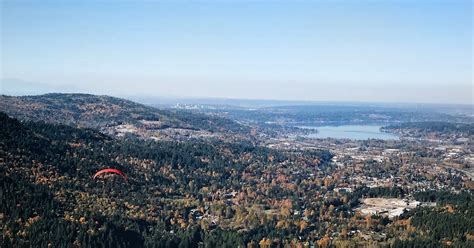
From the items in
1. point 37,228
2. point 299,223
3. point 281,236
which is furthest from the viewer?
point 299,223

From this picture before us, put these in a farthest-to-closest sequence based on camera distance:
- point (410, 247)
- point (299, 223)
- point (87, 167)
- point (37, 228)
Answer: point (87, 167) < point (299, 223) < point (410, 247) < point (37, 228)

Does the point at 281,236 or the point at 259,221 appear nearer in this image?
the point at 281,236

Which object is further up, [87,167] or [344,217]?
[87,167]

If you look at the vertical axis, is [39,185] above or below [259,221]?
above

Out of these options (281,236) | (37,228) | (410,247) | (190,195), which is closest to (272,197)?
(190,195)

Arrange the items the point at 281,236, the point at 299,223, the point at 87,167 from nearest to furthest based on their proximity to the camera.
Result: the point at 281,236 → the point at 299,223 → the point at 87,167

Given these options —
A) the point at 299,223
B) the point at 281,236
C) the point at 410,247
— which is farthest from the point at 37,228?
the point at 410,247

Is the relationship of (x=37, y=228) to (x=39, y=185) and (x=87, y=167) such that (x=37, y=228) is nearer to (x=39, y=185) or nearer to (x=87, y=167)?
(x=39, y=185)

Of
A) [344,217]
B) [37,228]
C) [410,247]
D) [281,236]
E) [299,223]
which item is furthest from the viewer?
[344,217]

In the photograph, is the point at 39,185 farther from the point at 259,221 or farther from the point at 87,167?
the point at 259,221
